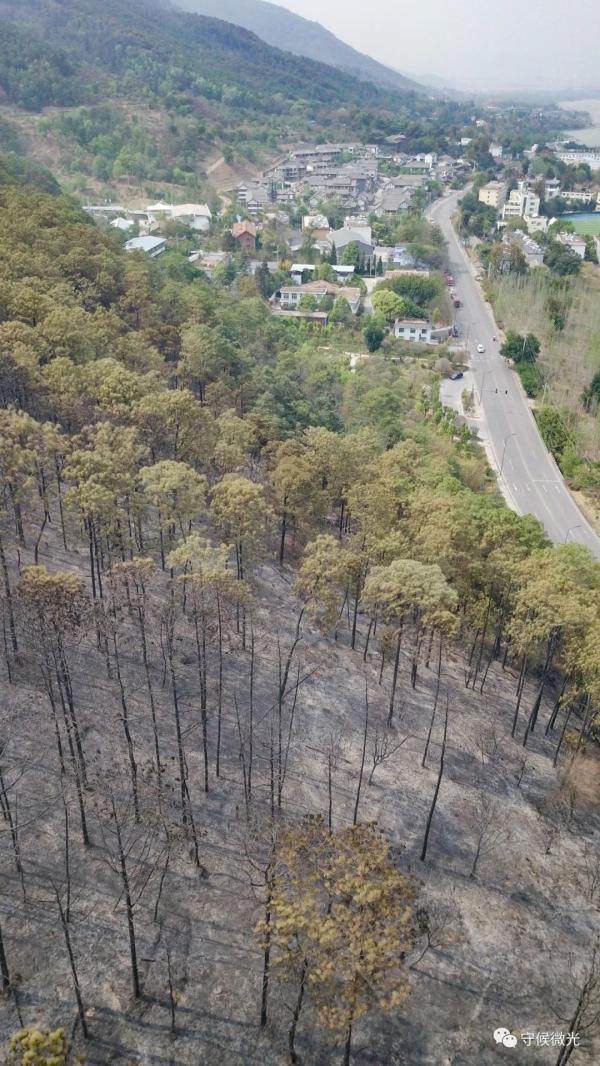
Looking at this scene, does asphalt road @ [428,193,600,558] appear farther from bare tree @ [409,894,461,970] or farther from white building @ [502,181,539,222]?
white building @ [502,181,539,222]

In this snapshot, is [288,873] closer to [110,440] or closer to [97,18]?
[110,440]

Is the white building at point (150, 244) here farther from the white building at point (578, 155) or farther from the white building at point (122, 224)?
the white building at point (578, 155)

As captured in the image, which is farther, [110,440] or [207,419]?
[207,419]

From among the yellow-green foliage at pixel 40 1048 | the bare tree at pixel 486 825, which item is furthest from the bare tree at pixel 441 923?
Result: the yellow-green foliage at pixel 40 1048

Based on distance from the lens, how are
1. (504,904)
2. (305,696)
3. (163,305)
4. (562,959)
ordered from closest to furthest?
(562,959), (504,904), (305,696), (163,305)

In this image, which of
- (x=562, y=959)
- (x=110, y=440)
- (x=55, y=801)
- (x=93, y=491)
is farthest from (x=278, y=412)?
(x=562, y=959)

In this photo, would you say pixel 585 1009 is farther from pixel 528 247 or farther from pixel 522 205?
pixel 522 205
